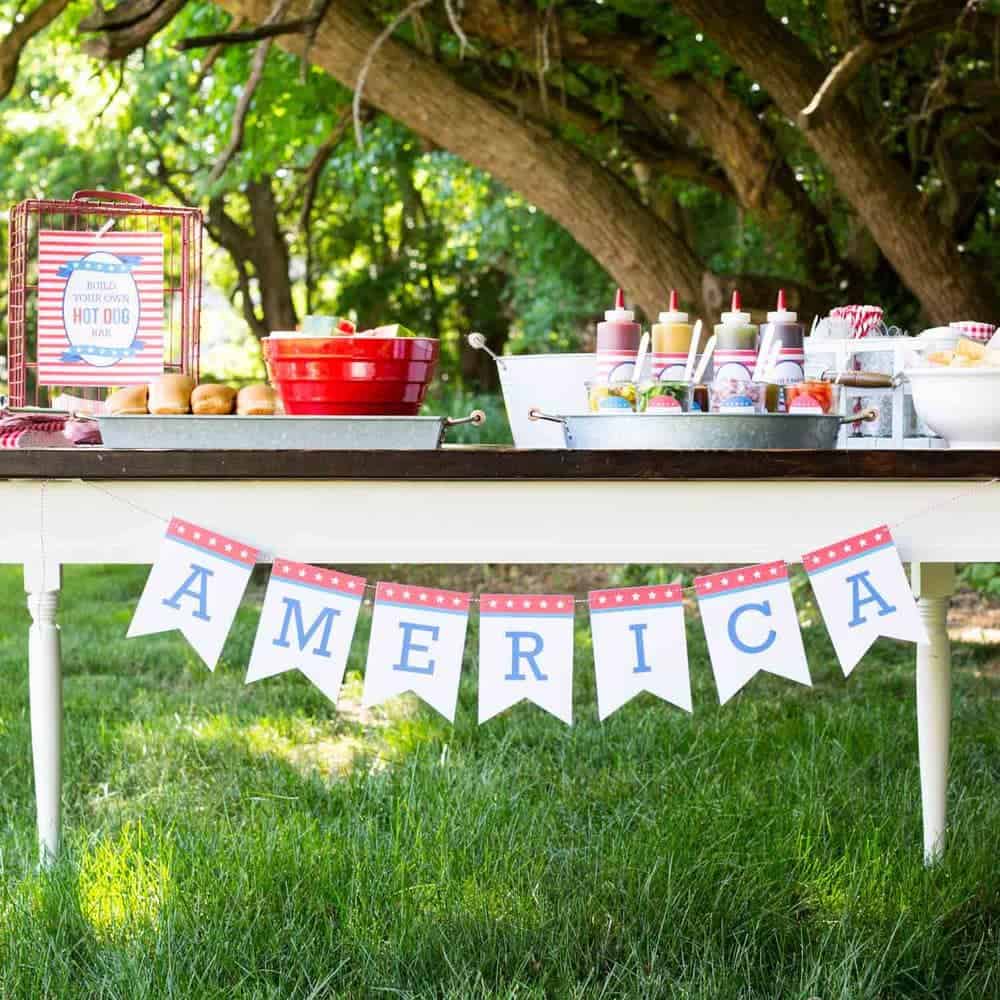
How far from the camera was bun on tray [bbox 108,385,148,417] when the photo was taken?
199cm

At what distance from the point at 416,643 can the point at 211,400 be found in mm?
418

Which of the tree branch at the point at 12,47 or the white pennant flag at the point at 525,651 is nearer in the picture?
the white pennant flag at the point at 525,651

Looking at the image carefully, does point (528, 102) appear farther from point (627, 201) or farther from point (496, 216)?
point (496, 216)

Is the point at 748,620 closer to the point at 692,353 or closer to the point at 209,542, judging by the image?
the point at 692,353

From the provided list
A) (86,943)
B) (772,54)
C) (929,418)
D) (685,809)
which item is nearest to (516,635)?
(929,418)

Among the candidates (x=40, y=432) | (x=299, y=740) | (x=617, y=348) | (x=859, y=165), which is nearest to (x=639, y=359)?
(x=617, y=348)

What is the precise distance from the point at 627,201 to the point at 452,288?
31.4 feet

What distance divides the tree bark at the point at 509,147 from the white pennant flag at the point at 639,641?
13.1 feet

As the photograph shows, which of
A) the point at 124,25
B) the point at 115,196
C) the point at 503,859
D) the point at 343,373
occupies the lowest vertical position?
the point at 503,859

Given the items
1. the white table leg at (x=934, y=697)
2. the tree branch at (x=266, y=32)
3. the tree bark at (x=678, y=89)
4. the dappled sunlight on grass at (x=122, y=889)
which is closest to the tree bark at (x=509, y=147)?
the tree bark at (x=678, y=89)

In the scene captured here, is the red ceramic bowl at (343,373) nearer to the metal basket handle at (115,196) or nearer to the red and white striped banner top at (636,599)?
the red and white striped banner top at (636,599)

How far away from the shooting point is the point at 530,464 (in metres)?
1.84

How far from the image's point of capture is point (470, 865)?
9.00ft

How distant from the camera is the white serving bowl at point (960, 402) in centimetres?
199
